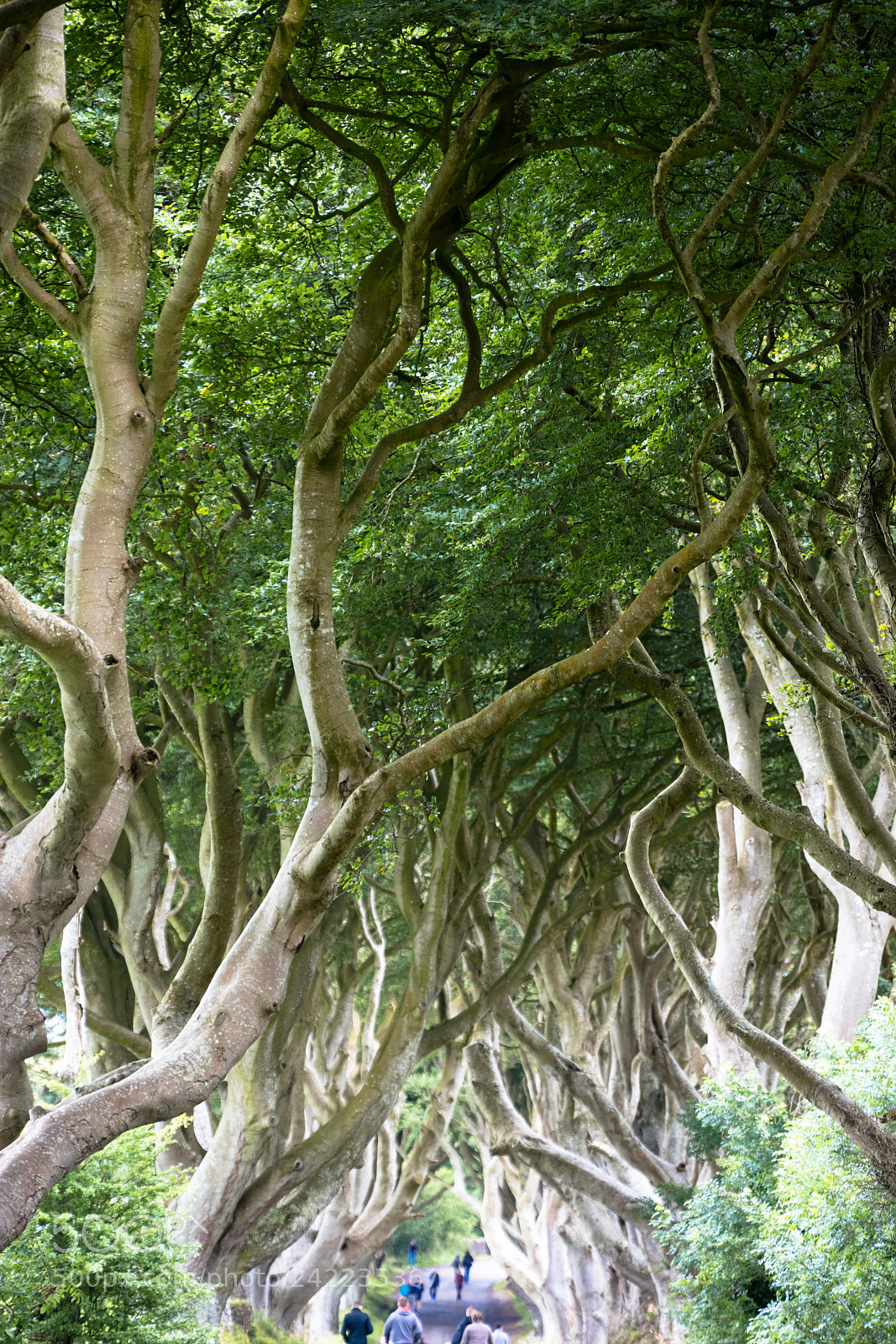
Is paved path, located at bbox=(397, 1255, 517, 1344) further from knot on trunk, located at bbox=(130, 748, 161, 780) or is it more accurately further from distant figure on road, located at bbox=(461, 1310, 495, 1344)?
knot on trunk, located at bbox=(130, 748, 161, 780)

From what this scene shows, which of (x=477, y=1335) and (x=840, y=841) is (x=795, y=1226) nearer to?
(x=840, y=841)

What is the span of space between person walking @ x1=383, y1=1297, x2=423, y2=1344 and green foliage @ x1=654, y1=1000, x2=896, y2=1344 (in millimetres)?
4039

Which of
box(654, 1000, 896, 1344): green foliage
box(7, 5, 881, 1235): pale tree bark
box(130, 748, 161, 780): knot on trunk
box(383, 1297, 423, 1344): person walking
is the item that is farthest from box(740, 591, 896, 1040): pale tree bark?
box(383, 1297, 423, 1344): person walking

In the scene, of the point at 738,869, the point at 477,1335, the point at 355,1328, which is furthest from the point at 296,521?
the point at 355,1328

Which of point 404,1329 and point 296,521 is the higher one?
point 296,521

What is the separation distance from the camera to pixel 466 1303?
35781 millimetres

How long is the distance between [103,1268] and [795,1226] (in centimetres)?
534

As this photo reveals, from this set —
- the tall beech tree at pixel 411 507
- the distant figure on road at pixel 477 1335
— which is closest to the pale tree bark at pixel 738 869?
the tall beech tree at pixel 411 507

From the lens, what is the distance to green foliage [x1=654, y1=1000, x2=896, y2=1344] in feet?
26.1

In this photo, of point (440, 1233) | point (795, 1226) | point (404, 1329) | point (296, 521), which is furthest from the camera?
point (440, 1233)

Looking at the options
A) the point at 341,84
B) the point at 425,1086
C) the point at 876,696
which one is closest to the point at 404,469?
the point at 341,84

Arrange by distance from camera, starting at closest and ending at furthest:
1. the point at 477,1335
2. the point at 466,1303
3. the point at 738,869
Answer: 1. the point at 738,869
2. the point at 477,1335
3. the point at 466,1303

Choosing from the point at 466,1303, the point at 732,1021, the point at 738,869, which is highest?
the point at 738,869

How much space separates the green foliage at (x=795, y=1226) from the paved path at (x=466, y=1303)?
16.9m
